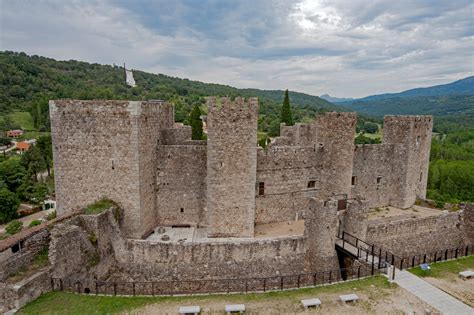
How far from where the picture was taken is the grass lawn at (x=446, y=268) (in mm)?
15266

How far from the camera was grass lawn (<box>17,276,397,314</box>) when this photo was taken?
1190 cm

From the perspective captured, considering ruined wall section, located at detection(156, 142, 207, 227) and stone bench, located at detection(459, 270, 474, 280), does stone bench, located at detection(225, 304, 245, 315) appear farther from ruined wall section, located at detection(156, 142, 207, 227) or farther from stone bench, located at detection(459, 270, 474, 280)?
stone bench, located at detection(459, 270, 474, 280)

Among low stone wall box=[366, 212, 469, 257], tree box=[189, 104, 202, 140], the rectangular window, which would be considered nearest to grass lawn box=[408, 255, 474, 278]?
low stone wall box=[366, 212, 469, 257]

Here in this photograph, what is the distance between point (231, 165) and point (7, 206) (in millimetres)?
37310

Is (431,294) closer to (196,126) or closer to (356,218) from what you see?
(356,218)

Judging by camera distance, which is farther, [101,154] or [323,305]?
[101,154]

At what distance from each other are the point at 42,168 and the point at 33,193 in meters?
7.55

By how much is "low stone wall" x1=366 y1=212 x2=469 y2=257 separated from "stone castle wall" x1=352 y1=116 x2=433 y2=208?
9.85 ft

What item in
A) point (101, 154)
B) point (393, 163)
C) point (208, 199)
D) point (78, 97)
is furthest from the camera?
point (78, 97)

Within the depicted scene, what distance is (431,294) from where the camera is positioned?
13.5 m

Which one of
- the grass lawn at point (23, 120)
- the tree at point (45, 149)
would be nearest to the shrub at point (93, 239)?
the tree at point (45, 149)

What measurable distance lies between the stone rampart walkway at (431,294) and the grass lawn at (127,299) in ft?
2.37

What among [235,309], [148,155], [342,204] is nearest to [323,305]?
[235,309]

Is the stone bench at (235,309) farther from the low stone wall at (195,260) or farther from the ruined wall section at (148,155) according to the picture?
the ruined wall section at (148,155)
